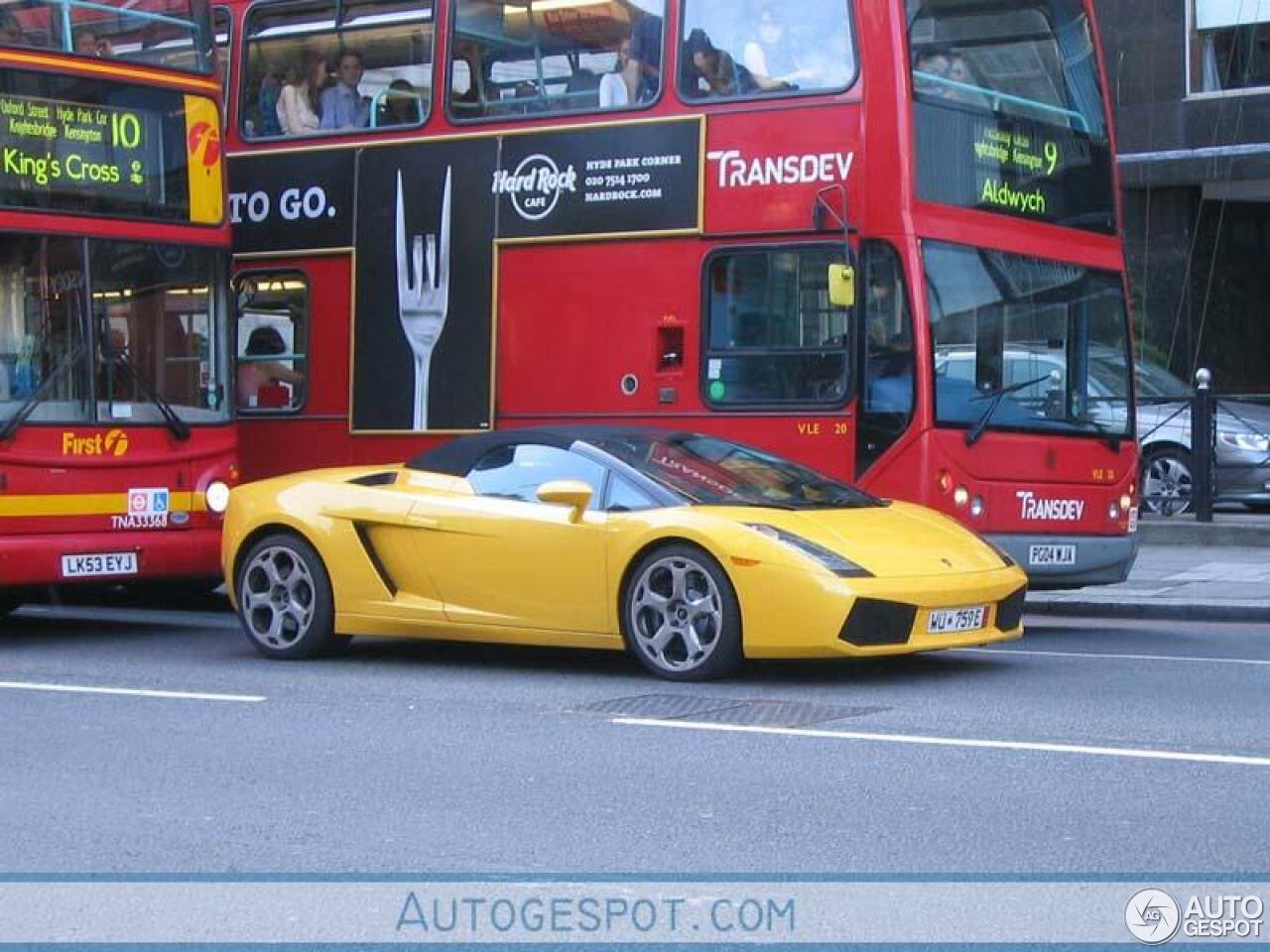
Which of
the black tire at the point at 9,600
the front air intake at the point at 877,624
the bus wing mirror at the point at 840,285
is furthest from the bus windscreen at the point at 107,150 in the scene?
the front air intake at the point at 877,624

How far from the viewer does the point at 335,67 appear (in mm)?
15195

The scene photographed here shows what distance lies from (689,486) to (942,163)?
343cm

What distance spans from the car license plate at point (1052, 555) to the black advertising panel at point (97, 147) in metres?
5.75

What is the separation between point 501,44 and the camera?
14469mm

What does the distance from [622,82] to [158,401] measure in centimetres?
361

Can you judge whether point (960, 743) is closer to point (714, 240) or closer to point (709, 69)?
point (714, 240)

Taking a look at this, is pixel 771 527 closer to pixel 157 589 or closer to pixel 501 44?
pixel 501 44

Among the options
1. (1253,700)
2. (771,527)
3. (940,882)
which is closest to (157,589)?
(771,527)

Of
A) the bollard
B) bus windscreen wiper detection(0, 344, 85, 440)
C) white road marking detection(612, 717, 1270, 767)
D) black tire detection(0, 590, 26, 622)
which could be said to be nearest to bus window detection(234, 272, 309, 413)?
black tire detection(0, 590, 26, 622)

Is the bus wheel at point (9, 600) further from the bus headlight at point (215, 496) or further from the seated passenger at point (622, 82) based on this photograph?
the seated passenger at point (622, 82)

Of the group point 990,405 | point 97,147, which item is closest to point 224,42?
point 97,147

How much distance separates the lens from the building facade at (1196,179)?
89.1 feet

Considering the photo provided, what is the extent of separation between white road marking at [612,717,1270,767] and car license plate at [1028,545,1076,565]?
4.73 meters

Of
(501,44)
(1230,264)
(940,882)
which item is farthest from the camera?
(1230,264)
